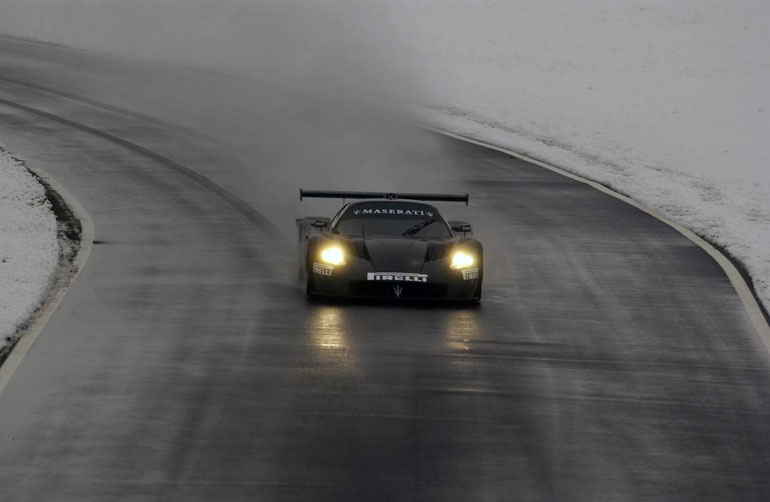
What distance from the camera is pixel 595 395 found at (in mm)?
12945

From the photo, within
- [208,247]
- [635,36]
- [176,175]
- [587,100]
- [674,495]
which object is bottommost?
[674,495]

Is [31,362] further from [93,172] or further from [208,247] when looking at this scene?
[93,172]

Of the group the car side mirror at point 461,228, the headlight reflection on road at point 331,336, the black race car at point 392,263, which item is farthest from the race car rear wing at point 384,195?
the headlight reflection on road at point 331,336

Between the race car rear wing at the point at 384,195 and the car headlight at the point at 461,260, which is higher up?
the race car rear wing at the point at 384,195

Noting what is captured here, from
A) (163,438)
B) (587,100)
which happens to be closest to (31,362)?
(163,438)

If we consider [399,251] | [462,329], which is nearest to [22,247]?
[399,251]

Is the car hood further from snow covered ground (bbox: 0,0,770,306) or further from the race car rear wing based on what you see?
snow covered ground (bbox: 0,0,770,306)

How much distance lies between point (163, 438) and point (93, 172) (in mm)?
15608

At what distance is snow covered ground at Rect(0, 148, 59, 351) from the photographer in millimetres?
15820

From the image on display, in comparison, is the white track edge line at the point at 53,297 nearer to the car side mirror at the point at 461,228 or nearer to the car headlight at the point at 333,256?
the car headlight at the point at 333,256

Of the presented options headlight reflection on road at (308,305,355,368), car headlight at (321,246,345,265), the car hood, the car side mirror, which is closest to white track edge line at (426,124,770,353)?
the car side mirror

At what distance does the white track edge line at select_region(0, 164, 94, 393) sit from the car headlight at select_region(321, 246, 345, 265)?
3.10 metres

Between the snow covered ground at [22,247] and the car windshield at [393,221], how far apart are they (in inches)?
148

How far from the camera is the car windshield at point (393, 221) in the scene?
17.7 metres
